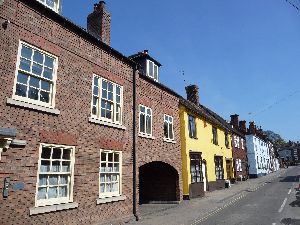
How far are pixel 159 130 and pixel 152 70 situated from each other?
4481 millimetres

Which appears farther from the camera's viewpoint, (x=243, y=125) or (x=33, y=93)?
(x=243, y=125)

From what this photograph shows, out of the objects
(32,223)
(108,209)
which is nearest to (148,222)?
(108,209)

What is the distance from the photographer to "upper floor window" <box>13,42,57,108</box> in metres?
9.18

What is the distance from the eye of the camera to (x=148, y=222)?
42.0 ft

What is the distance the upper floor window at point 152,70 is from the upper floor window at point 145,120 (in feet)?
10.1

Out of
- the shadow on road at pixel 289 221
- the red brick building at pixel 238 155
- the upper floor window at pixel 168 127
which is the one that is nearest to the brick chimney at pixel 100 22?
the upper floor window at pixel 168 127

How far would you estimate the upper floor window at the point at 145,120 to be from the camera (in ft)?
52.6

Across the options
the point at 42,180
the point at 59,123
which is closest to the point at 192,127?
the point at 59,123

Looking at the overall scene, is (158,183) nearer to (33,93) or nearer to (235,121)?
(33,93)

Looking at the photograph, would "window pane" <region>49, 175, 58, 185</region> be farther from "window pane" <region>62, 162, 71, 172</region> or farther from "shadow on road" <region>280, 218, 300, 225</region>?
"shadow on road" <region>280, 218, 300, 225</region>

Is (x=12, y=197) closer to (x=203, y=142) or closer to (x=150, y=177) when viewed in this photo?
(x=150, y=177)

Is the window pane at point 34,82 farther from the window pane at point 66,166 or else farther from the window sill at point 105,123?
the window pane at point 66,166

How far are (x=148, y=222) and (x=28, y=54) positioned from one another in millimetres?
9174

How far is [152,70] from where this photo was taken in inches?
751
